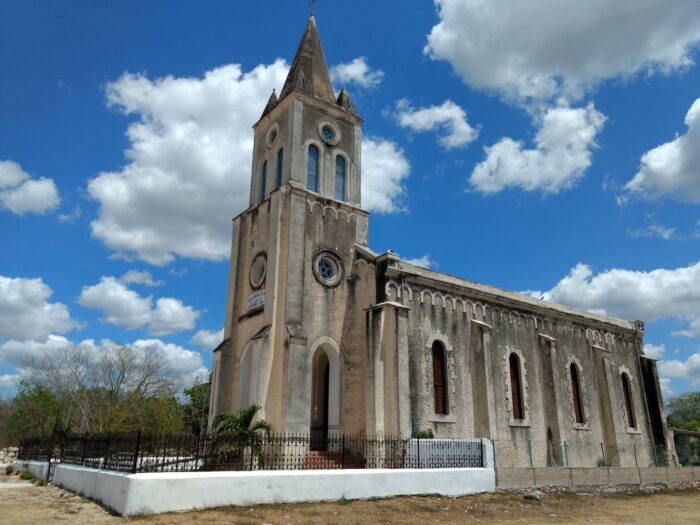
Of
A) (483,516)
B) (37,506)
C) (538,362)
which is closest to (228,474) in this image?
(37,506)

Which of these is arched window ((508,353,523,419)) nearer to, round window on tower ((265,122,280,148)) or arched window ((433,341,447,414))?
arched window ((433,341,447,414))

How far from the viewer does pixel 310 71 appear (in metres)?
25.2

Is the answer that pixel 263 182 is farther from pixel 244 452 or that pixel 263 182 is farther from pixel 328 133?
pixel 244 452

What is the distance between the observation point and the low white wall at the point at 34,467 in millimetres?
17444

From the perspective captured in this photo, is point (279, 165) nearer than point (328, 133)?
Yes

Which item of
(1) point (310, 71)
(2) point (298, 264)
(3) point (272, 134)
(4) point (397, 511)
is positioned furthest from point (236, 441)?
(1) point (310, 71)

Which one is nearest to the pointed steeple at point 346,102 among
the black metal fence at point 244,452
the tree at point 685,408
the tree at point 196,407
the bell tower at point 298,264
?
the bell tower at point 298,264

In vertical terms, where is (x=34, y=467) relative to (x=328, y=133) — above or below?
below

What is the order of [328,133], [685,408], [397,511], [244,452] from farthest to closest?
1. [685,408]
2. [328,133]
3. [244,452]
4. [397,511]

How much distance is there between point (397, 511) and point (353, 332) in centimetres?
887

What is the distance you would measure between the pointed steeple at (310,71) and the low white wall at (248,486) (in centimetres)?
1658

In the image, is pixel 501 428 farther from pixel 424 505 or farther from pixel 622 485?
pixel 424 505

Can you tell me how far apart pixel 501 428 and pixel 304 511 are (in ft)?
44.7

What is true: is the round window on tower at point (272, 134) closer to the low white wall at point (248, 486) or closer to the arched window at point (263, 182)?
the arched window at point (263, 182)
